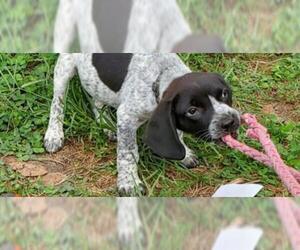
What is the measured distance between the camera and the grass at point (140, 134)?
351 cm

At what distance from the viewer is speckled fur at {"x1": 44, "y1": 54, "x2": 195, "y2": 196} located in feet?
11.5

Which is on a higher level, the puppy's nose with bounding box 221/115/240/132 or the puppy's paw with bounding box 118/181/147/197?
the puppy's nose with bounding box 221/115/240/132

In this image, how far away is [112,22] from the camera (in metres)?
3.70

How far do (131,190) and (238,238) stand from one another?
44 centimetres

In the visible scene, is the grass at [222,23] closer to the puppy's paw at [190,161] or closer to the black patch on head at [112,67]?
the black patch on head at [112,67]

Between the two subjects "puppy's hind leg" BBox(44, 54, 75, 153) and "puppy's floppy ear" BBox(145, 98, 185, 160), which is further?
"puppy's hind leg" BBox(44, 54, 75, 153)

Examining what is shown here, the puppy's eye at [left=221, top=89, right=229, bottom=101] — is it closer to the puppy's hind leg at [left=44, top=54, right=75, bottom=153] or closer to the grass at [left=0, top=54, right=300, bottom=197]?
the grass at [left=0, top=54, right=300, bottom=197]

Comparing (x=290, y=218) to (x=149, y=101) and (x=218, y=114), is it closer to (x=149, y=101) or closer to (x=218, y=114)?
(x=218, y=114)

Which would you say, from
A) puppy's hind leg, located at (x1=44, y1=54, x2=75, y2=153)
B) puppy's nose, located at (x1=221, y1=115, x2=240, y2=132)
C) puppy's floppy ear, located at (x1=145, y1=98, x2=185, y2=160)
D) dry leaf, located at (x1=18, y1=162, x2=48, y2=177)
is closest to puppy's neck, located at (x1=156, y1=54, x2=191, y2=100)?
puppy's floppy ear, located at (x1=145, y1=98, x2=185, y2=160)

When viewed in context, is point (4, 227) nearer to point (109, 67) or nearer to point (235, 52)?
point (109, 67)

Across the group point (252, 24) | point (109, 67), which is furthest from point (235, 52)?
point (109, 67)

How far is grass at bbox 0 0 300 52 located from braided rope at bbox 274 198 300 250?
2.30 feet

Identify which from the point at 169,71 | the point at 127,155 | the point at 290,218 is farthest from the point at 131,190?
the point at 290,218

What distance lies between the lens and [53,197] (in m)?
3.46
